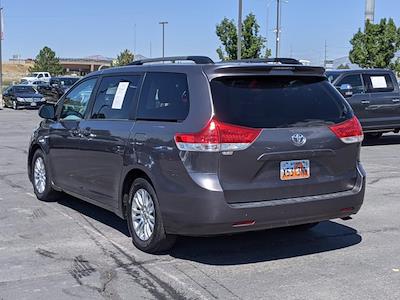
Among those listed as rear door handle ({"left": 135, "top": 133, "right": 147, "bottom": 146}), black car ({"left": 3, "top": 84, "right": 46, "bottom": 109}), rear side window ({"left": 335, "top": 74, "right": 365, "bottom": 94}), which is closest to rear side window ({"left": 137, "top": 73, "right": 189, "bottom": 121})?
rear door handle ({"left": 135, "top": 133, "right": 147, "bottom": 146})

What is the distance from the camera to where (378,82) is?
51.4 feet

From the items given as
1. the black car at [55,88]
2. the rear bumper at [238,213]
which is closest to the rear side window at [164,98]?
the rear bumper at [238,213]

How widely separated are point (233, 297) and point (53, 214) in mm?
3526

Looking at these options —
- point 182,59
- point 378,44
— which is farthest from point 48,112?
point 378,44

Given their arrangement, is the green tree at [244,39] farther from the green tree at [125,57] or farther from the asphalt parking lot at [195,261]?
the green tree at [125,57]

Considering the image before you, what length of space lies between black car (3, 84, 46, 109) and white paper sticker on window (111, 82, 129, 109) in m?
28.6

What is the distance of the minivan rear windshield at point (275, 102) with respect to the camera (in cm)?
512

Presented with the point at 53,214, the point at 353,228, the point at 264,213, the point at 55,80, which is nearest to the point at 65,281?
the point at 264,213

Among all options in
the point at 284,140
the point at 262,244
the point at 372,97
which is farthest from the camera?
the point at 372,97

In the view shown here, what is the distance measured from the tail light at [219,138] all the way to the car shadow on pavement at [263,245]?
1155 mm

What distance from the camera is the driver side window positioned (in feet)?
22.9

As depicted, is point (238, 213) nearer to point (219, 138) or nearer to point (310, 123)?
point (219, 138)

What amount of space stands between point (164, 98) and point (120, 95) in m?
0.84

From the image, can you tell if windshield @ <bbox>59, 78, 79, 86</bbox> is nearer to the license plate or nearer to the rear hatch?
the rear hatch
